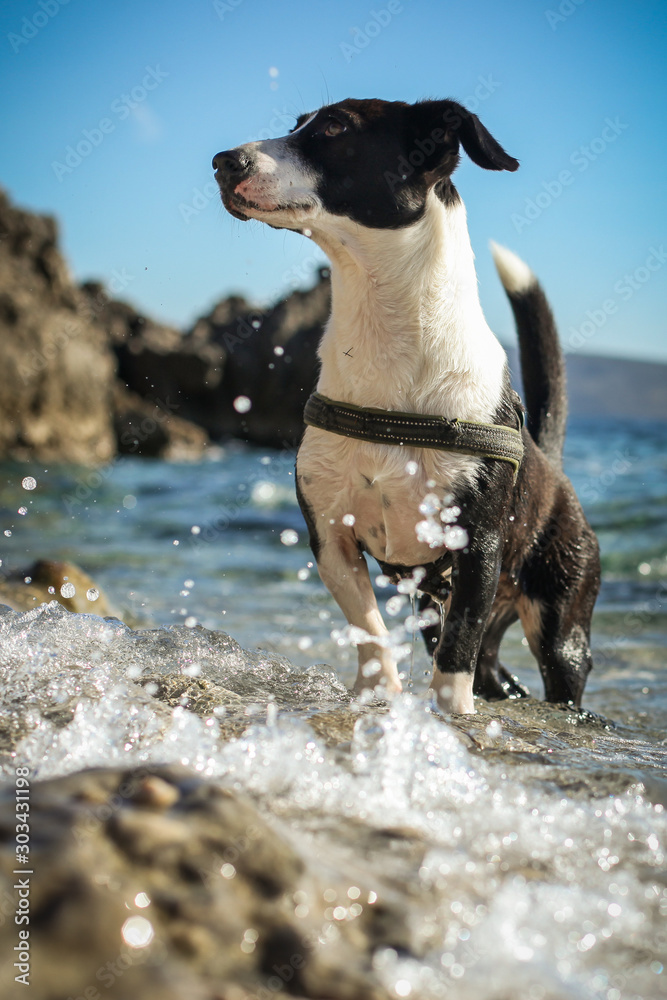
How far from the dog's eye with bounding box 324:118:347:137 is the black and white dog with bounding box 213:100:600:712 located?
0.01 metres

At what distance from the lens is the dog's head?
8.24 ft

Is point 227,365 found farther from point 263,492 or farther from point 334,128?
point 334,128

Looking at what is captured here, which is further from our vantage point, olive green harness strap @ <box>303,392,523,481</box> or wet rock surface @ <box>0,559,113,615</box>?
wet rock surface @ <box>0,559,113,615</box>

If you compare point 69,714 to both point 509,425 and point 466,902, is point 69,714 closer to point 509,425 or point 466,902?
point 466,902

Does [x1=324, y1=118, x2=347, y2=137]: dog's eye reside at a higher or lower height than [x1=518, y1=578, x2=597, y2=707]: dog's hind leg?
higher


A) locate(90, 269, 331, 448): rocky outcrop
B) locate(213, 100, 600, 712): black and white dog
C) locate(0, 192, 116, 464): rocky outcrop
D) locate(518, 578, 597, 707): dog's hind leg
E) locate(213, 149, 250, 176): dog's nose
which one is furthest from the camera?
locate(90, 269, 331, 448): rocky outcrop

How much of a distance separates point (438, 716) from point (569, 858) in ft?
2.20

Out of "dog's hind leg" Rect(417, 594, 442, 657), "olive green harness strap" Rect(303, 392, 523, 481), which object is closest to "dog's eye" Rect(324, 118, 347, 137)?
"olive green harness strap" Rect(303, 392, 523, 481)

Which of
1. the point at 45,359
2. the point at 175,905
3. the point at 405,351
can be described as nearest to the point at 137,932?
the point at 175,905

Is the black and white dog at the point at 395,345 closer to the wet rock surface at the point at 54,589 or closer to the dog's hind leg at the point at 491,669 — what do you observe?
the dog's hind leg at the point at 491,669

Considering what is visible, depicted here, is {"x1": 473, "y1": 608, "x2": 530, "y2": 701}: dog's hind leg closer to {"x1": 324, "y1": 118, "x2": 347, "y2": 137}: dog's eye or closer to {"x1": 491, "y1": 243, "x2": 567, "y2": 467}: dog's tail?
{"x1": 491, "y1": 243, "x2": 567, "y2": 467}: dog's tail

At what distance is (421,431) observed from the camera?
8.63ft

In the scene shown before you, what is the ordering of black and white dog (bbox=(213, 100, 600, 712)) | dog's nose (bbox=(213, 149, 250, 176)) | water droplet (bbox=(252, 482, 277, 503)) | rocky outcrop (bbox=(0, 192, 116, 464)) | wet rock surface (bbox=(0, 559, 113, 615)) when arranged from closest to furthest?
dog's nose (bbox=(213, 149, 250, 176)), black and white dog (bbox=(213, 100, 600, 712)), wet rock surface (bbox=(0, 559, 113, 615)), water droplet (bbox=(252, 482, 277, 503)), rocky outcrop (bbox=(0, 192, 116, 464))

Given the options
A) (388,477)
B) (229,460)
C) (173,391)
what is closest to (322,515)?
(388,477)
